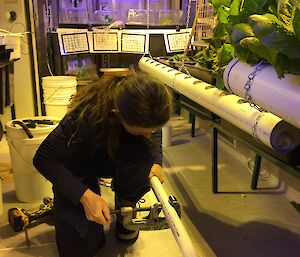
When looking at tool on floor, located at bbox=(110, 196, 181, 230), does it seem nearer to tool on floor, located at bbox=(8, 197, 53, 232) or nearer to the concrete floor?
the concrete floor

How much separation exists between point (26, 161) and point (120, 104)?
93 cm

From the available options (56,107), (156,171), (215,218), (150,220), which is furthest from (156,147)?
(56,107)

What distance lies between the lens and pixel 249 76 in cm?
94

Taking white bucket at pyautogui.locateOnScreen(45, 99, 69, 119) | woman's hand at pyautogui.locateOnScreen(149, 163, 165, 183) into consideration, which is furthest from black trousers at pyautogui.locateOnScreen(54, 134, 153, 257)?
white bucket at pyautogui.locateOnScreen(45, 99, 69, 119)

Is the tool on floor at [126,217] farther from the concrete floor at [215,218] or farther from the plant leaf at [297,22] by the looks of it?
the plant leaf at [297,22]

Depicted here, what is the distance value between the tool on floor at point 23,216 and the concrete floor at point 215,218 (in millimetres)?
43

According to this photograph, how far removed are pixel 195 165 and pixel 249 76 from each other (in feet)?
5.48

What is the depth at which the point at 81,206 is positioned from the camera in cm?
140

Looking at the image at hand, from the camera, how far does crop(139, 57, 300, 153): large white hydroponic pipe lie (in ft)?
3.18

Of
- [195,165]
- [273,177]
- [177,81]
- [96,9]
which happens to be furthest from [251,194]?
[96,9]

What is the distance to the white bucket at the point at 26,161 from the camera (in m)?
1.85

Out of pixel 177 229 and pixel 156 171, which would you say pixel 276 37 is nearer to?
pixel 177 229

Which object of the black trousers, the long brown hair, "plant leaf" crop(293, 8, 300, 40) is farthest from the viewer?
the black trousers

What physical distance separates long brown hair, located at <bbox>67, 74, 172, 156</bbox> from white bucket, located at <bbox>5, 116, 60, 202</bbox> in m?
0.56
